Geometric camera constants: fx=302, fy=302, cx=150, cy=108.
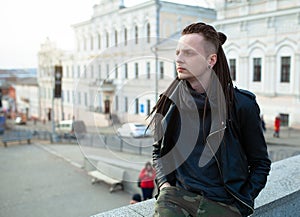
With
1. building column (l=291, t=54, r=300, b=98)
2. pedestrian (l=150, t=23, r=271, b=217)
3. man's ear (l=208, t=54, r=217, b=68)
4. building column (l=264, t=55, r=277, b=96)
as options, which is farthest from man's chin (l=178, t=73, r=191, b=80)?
building column (l=264, t=55, r=277, b=96)

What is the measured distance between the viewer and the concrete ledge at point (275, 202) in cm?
212

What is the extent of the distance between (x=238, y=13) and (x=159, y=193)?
1963 centimetres

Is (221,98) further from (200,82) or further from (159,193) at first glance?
(159,193)

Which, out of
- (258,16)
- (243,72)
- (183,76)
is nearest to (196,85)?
(183,76)

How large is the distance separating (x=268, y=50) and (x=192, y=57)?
17665 mm

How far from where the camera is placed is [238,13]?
1930 cm

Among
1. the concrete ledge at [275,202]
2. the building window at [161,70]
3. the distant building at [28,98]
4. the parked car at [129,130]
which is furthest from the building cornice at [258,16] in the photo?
the distant building at [28,98]

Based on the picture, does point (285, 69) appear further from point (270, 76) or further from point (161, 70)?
point (161, 70)

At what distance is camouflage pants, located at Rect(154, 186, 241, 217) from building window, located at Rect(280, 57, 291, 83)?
17.4m

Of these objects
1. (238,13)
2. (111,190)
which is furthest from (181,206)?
(238,13)

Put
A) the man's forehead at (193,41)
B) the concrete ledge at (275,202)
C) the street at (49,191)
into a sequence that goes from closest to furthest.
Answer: the man's forehead at (193,41) < the concrete ledge at (275,202) < the street at (49,191)

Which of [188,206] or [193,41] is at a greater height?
[193,41]

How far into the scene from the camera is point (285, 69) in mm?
17219

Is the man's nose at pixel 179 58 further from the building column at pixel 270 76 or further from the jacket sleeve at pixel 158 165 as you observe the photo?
the building column at pixel 270 76
